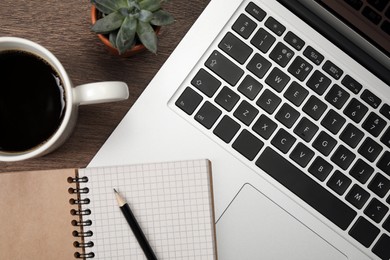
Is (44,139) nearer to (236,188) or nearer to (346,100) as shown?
(236,188)

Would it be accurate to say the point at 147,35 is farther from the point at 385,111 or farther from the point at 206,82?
the point at 385,111

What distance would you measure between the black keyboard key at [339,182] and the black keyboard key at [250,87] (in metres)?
0.15

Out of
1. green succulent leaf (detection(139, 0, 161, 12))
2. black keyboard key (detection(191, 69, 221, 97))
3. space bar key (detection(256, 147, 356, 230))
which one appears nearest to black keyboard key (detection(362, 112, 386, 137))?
space bar key (detection(256, 147, 356, 230))

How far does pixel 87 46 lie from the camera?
27.4 inches

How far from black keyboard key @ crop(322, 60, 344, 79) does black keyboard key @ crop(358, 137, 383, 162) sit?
0.31 feet

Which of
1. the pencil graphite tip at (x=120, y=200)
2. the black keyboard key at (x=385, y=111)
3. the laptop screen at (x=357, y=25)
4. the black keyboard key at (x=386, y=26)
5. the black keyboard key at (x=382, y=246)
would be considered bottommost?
the pencil graphite tip at (x=120, y=200)

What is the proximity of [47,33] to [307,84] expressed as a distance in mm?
358

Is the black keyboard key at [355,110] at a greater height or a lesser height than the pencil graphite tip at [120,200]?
greater

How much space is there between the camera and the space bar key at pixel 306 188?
26.4 inches

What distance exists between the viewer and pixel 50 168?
0.68 m

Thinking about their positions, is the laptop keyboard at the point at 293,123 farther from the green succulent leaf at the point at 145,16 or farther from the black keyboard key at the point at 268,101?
the green succulent leaf at the point at 145,16

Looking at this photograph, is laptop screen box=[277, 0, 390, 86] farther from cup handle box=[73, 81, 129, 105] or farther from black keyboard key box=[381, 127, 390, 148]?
cup handle box=[73, 81, 129, 105]

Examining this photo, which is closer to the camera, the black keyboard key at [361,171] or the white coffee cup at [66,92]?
the white coffee cup at [66,92]

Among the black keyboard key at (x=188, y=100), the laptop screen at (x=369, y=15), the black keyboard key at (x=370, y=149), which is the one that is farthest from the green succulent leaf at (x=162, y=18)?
the black keyboard key at (x=370, y=149)
